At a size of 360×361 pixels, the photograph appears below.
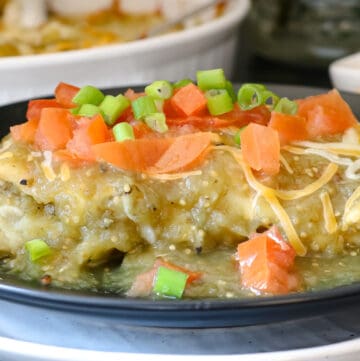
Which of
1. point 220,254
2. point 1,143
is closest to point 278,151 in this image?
point 220,254

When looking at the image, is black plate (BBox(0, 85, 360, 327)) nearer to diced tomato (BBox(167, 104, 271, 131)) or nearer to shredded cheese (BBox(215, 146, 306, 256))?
shredded cheese (BBox(215, 146, 306, 256))

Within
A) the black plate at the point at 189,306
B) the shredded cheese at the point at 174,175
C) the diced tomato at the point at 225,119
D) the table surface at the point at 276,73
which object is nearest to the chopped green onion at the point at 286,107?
the diced tomato at the point at 225,119

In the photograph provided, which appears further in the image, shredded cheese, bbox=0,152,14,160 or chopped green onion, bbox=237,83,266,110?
chopped green onion, bbox=237,83,266,110

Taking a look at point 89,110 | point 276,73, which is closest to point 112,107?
point 89,110

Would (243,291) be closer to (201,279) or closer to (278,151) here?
(201,279)

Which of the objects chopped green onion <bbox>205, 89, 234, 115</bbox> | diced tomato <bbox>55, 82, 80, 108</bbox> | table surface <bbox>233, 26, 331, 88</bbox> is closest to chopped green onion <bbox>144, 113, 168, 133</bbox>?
chopped green onion <bbox>205, 89, 234, 115</bbox>

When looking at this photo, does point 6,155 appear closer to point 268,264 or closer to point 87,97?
point 87,97
